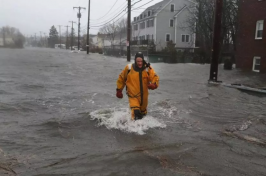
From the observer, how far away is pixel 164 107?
827 centimetres

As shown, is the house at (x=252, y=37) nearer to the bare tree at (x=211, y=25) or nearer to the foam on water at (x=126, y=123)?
the bare tree at (x=211, y=25)

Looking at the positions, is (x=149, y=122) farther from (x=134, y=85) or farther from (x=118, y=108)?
(x=118, y=108)

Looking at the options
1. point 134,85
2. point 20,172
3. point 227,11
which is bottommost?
point 20,172

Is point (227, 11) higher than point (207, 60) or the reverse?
higher

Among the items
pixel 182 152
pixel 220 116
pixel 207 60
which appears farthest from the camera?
pixel 207 60

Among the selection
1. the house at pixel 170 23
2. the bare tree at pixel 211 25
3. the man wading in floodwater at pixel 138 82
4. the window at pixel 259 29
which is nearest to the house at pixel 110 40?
A: the house at pixel 170 23

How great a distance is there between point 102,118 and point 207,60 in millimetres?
26206

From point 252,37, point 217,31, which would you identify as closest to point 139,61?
point 217,31

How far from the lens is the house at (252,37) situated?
19438mm

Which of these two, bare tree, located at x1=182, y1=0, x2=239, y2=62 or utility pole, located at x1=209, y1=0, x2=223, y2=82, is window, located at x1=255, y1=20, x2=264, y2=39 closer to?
bare tree, located at x1=182, y1=0, x2=239, y2=62

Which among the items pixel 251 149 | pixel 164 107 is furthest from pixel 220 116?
pixel 251 149

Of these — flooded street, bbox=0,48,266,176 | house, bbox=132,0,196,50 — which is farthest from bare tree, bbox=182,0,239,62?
flooded street, bbox=0,48,266,176

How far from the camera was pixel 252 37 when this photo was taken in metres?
20.6

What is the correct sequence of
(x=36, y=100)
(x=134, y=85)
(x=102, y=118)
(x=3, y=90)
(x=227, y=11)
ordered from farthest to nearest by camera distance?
1. (x=227, y=11)
2. (x=3, y=90)
3. (x=36, y=100)
4. (x=102, y=118)
5. (x=134, y=85)
